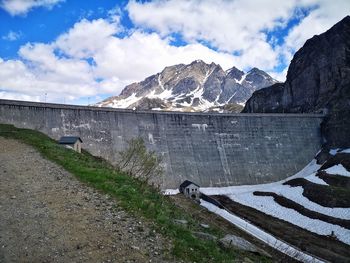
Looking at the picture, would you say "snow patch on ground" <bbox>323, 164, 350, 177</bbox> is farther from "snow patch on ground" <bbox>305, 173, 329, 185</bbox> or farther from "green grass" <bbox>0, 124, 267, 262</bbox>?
"green grass" <bbox>0, 124, 267, 262</bbox>

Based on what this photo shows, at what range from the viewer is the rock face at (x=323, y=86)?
82188mm

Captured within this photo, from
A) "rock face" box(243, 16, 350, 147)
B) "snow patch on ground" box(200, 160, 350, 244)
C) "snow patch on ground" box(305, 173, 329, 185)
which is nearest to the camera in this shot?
"snow patch on ground" box(200, 160, 350, 244)

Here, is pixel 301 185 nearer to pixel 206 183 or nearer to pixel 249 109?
pixel 206 183

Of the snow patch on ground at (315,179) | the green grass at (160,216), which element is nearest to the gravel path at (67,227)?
the green grass at (160,216)

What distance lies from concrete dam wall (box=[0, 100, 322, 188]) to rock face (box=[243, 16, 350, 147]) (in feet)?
16.6

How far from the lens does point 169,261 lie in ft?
34.3

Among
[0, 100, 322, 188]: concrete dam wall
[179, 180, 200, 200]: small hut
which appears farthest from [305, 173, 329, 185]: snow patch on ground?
[179, 180, 200, 200]: small hut

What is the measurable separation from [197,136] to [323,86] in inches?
1860

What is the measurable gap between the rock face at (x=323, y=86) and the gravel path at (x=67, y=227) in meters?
73.0

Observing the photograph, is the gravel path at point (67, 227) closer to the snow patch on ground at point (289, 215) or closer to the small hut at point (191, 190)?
the snow patch on ground at point (289, 215)

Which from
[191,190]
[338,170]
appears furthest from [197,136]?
[338,170]

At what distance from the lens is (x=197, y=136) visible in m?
68.8

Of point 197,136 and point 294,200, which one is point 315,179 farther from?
point 197,136

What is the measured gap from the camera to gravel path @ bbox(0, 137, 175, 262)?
10.4m
